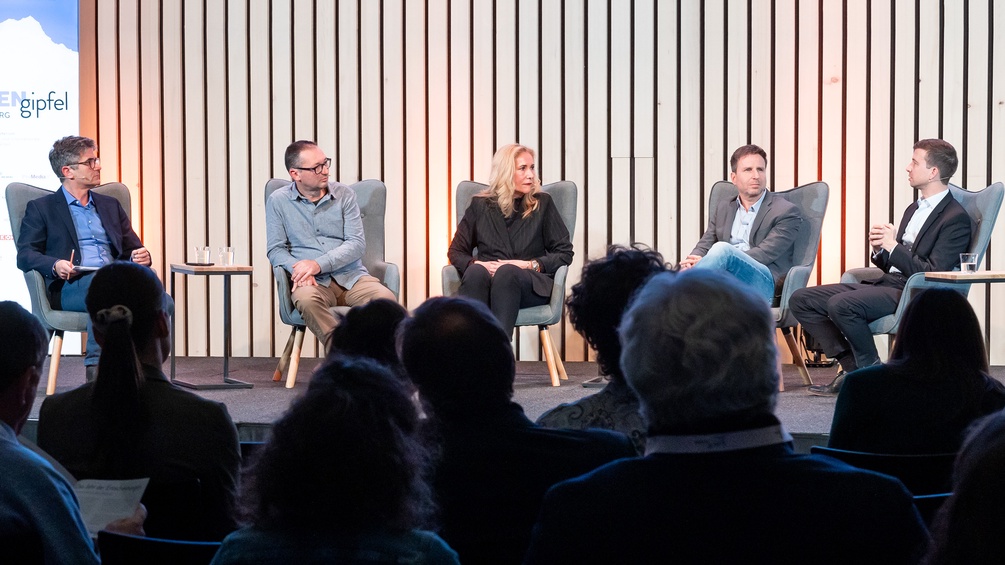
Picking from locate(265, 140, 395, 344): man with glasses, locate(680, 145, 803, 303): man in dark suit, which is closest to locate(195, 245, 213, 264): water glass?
locate(265, 140, 395, 344): man with glasses

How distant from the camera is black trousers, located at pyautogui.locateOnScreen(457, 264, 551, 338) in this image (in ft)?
17.8

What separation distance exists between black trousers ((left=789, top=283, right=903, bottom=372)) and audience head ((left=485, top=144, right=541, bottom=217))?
1.55 metres

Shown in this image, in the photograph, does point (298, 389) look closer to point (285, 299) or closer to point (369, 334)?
point (285, 299)

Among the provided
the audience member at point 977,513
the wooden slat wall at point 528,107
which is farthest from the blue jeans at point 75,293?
the audience member at point 977,513

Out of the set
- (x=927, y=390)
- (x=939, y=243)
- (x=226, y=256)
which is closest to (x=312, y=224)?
(x=226, y=256)

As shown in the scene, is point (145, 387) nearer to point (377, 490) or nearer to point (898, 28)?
point (377, 490)

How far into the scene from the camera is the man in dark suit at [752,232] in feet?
17.7

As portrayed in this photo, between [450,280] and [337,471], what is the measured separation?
4547mm

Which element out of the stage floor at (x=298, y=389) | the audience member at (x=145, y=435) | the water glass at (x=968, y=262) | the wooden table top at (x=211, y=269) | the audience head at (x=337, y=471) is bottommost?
the stage floor at (x=298, y=389)

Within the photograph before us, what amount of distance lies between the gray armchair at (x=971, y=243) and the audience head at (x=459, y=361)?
11.9ft

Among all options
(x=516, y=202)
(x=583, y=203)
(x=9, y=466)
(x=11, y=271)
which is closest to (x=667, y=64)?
(x=583, y=203)

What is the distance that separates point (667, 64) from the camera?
6633 millimetres

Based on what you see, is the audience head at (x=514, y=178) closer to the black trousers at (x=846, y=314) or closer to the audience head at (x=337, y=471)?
the black trousers at (x=846, y=314)

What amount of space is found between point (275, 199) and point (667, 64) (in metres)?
2.62
